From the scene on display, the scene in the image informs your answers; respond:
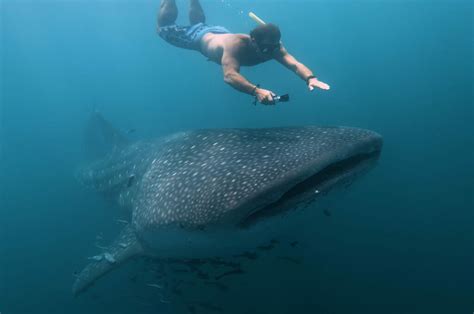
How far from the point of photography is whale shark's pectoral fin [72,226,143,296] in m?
5.04

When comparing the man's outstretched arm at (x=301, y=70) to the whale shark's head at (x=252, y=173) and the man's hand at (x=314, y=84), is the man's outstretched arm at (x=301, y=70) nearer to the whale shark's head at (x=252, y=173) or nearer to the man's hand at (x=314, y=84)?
the man's hand at (x=314, y=84)

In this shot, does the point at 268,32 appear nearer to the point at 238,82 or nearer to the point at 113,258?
the point at 238,82

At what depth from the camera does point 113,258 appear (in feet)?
17.4

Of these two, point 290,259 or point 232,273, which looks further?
point 290,259

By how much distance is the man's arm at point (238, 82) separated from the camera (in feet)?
14.6

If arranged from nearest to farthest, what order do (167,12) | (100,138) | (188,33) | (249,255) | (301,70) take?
(249,255) < (301,70) < (188,33) < (167,12) < (100,138)

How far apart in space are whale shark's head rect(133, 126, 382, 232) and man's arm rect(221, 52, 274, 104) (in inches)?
17.7

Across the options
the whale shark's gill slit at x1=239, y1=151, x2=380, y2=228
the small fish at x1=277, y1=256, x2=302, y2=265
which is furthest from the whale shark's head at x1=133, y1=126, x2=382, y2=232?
the small fish at x1=277, y1=256, x2=302, y2=265

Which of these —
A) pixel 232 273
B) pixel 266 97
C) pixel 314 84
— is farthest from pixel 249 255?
pixel 314 84

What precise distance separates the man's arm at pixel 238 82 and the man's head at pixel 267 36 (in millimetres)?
586

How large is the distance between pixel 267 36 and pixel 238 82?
3.74ft

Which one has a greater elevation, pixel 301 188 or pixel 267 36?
pixel 267 36

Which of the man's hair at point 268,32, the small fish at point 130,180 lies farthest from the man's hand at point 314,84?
the small fish at point 130,180

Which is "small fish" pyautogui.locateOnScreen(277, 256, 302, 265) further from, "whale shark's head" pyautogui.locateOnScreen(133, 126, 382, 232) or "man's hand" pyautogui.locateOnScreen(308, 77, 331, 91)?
"man's hand" pyautogui.locateOnScreen(308, 77, 331, 91)
